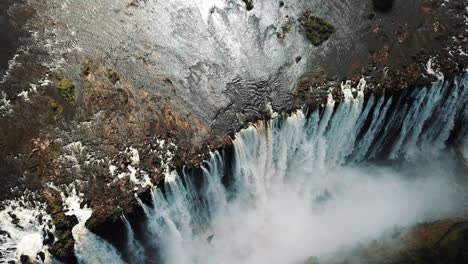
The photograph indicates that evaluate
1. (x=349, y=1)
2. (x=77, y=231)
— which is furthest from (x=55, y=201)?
(x=349, y=1)

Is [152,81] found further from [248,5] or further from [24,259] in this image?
[24,259]

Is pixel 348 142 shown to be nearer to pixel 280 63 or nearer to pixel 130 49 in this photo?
pixel 280 63

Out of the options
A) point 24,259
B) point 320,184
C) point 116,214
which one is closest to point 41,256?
point 24,259

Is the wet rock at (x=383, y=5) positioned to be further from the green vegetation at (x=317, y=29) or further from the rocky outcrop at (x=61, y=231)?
the rocky outcrop at (x=61, y=231)

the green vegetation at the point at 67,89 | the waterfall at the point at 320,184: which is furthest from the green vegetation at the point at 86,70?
the waterfall at the point at 320,184

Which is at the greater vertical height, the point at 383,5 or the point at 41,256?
the point at 383,5

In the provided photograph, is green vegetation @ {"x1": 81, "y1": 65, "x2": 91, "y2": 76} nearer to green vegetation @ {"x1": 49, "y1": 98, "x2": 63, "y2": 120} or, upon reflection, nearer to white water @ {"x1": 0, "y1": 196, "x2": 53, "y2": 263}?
green vegetation @ {"x1": 49, "y1": 98, "x2": 63, "y2": 120}

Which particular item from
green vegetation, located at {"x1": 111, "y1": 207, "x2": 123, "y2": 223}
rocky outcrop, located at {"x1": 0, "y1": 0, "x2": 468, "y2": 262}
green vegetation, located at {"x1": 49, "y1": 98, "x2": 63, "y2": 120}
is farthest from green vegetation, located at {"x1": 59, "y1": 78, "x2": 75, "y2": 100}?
green vegetation, located at {"x1": 111, "y1": 207, "x2": 123, "y2": 223}
